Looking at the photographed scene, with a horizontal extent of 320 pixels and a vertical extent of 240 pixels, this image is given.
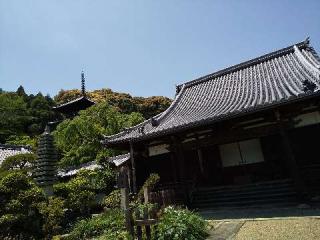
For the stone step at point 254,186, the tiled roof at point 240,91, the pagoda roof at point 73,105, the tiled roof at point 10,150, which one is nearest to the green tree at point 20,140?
the tiled roof at point 10,150

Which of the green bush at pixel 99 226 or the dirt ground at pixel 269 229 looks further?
the green bush at pixel 99 226

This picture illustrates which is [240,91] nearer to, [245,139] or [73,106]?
[245,139]

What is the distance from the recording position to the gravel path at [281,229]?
674 cm

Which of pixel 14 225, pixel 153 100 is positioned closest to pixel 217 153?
pixel 14 225

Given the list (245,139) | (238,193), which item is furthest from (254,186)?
(245,139)

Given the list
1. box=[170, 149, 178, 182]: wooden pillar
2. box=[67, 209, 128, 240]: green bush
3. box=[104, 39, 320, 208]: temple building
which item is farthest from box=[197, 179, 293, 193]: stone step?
box=[67, 209, 128, 240]: green bush

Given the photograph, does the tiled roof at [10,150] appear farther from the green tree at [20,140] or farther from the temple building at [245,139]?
the temple building at [245,139]

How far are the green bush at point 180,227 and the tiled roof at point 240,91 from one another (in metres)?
5.28

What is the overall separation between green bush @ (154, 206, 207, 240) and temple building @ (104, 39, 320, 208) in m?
5.05

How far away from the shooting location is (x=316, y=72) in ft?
43.6

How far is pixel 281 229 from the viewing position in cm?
739

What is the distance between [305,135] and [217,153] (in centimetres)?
448

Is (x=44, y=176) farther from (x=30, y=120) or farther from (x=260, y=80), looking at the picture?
(x=30, y=120)

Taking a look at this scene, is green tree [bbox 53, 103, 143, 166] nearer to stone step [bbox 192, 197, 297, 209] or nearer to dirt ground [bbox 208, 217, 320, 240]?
stone step [bbox 192, 197, 297, 209]
